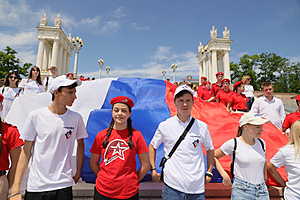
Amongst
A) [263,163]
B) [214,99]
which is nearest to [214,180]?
[263,163]

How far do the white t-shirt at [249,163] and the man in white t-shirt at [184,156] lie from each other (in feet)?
0.93

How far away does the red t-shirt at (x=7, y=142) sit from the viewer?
165cm

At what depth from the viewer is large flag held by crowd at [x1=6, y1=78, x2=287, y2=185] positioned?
3.29m

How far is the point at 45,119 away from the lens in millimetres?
1838

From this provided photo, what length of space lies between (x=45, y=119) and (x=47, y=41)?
3897cm

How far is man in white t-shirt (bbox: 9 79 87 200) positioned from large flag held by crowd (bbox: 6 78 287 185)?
3.38ft

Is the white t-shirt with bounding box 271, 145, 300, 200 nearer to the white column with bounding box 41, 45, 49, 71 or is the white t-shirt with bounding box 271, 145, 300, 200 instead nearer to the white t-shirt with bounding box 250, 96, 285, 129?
the white t-shirt with bounding box 250, 96, 285, 129

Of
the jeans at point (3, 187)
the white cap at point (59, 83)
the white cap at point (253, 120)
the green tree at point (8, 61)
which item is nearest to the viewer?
the jeans at point (3, 187)

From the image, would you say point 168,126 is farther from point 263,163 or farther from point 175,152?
point 263,163

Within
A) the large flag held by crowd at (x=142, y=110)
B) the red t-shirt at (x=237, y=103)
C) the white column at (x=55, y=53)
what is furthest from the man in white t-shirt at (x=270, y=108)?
the white column at (x=55, y=53)

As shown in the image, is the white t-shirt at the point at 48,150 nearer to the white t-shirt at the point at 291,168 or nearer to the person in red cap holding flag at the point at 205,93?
the white t-shirt at the point at 291,168

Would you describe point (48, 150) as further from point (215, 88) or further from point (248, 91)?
point (248, 91)

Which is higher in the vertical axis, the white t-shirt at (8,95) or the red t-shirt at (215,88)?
the red t-shirt at (215,88)

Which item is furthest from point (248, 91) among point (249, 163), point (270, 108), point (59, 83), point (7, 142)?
point (7, 142)
